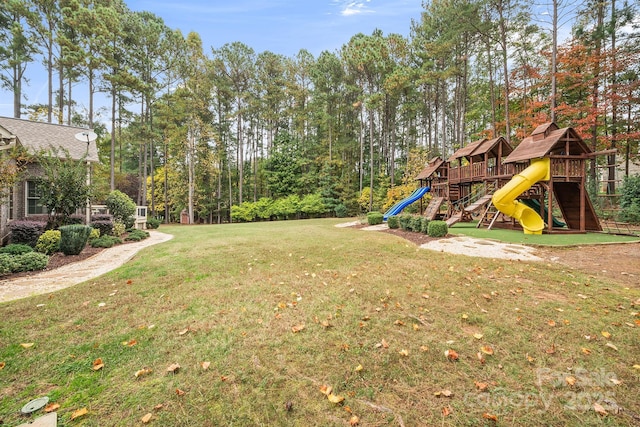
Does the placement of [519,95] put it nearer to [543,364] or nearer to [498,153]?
[498,153]

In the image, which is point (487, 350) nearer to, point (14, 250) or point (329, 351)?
point (329, 351)

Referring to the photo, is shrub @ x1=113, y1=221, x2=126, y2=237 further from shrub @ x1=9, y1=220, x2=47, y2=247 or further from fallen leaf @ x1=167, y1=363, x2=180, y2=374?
fallen leaf @ x1=167, y1=363, x2=180, y2=374

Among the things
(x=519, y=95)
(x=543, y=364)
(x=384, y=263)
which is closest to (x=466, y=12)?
(x=519, y=95)

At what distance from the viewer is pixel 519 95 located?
2052 cm

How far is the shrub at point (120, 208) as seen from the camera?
12.8 metres

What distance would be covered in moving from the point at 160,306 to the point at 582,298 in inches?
244

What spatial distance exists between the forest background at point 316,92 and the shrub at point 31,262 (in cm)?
548

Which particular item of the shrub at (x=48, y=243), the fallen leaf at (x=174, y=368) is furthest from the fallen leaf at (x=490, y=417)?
the shrub at (x=48, y=243)

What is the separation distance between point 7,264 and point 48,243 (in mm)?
2315

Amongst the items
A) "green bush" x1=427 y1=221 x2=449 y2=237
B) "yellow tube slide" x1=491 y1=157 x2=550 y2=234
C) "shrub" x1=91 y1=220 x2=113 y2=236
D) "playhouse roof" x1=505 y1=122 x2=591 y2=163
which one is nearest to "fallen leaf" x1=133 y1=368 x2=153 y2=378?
"green bush" x1=427 y1=221 x2=449 y2=237

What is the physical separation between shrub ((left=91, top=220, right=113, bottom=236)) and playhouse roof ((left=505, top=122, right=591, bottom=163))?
1774cm

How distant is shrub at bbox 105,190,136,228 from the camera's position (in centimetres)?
1280

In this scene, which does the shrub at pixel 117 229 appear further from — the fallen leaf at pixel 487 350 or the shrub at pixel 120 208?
the fallen leaf at pixel 487 350

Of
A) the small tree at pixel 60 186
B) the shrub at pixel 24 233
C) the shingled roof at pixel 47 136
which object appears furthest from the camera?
the shingled roof at pixel 47 136
